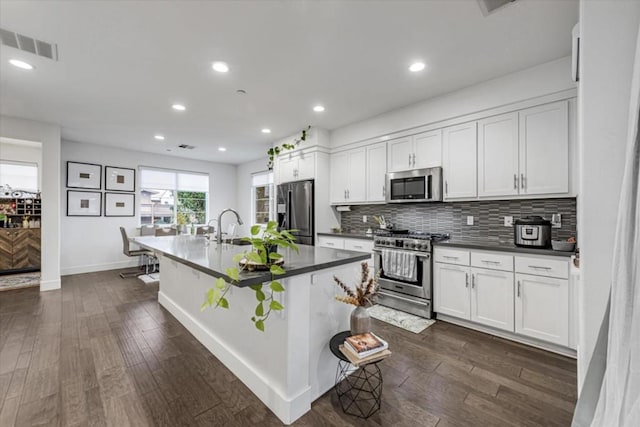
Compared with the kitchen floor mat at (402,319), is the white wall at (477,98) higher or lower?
higher

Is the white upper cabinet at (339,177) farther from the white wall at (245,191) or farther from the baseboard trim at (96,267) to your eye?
the baseboard trim at (96,267)

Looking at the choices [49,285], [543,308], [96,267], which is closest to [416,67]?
[543,308]

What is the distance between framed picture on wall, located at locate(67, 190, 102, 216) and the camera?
5.48 meters

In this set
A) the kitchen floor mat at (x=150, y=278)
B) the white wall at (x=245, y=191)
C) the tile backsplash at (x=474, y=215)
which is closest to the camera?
the tile backsplash at (x=474, y=215)

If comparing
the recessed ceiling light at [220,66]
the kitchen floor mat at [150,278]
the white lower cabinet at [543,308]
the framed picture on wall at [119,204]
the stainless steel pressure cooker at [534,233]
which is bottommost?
the kitchen floor mat at [150,278]

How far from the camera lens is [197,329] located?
2.63 meters

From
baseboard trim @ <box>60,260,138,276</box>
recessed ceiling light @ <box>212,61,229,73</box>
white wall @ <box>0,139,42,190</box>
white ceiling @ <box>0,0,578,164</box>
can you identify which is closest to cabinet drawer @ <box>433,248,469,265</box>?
white ceiling @ <box>0,0,578,164</box>

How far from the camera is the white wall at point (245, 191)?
7543 mm

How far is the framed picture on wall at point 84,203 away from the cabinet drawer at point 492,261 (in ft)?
23.2

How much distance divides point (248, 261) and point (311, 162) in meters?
3.34

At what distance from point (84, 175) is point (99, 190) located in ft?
1.26

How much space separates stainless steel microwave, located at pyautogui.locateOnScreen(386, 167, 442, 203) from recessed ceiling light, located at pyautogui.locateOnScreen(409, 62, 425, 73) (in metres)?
1.18

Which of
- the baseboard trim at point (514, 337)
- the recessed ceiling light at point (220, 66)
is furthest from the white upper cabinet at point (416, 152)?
the recessed ceiling light at point (220, 66)

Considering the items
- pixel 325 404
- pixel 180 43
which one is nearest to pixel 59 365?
pixel 325 404
